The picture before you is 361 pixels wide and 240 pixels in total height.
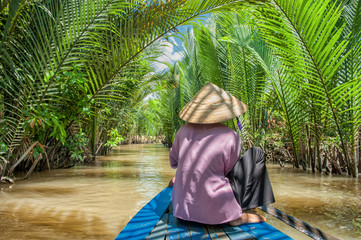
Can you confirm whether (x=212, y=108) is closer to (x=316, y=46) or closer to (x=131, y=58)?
(x=316, y=46)

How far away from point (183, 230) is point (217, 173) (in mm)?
436

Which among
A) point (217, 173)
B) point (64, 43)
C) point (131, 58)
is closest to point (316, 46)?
point (131, 58)

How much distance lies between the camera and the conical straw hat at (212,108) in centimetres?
226

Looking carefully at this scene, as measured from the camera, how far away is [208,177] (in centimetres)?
220

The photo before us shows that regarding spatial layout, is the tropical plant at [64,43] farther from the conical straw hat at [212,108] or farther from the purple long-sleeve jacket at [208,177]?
the purple long-sleeve jacket at [208,177]

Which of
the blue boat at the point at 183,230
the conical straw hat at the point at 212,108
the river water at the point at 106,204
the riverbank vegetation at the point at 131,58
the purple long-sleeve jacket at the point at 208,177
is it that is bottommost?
the river water at the point at 106,204

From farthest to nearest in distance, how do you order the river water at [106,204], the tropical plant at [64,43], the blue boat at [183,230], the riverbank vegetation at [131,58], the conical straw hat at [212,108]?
the tropical plant at [64,43] < the riverbank vegetation at [131,58] < the river water at [106,204] < the conical straw hat at [212,108] < the blue boat at [183,230]

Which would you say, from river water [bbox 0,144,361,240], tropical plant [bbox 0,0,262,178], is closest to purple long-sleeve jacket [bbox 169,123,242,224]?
river water [bbox 0,144,361,240]

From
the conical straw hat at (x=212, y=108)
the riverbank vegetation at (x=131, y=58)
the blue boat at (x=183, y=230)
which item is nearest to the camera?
the blue boat at (x=183, y=230)

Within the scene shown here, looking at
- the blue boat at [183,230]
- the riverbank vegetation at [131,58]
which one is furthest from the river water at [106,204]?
the riverbank vegetation at [131,58]

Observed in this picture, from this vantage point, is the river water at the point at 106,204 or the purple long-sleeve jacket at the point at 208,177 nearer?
the purple long-sleeve jacket at the point at 208,177

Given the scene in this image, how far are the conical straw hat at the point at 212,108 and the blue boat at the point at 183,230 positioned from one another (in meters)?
0.72

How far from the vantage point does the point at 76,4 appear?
5.86m

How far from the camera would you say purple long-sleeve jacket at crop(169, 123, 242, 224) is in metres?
2.15
